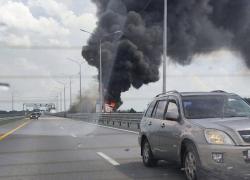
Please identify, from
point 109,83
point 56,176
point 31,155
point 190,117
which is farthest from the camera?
point 109,83

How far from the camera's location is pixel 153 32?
43.8 meters

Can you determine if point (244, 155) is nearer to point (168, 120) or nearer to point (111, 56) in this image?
point (168, 120)

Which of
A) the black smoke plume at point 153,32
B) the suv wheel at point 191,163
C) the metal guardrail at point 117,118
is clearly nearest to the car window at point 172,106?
the suv wheel at point 191,163

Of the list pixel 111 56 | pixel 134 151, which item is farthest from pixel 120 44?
pixel 134 151

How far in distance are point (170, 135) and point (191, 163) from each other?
0.82 m

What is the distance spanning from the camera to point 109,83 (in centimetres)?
4416

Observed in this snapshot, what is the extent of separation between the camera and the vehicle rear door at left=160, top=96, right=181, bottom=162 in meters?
5.83

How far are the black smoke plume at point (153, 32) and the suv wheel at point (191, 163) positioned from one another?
3711 cm

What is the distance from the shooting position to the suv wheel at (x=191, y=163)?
16.7ft

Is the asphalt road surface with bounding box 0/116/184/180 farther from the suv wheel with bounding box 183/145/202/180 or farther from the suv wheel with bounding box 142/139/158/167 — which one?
the suv wheel with bounding box 183/145/202/180

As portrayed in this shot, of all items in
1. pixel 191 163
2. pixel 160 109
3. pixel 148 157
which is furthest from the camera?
pixel 148 157

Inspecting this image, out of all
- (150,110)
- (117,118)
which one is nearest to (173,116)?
(150,110)

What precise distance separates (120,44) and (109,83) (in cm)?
546

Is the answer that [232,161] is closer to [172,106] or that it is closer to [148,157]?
[172,106]
